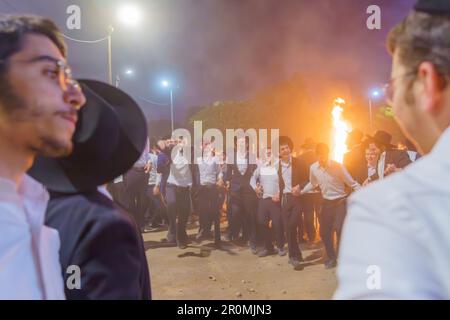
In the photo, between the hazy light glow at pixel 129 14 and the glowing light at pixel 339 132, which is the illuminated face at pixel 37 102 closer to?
the hazy light glow at pixel 129 14

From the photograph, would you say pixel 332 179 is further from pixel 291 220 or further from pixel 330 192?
pixel 291 220

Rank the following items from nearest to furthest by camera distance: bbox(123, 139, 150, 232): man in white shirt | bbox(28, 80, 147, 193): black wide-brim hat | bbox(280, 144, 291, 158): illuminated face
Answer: bbox(28, 80, 147, 193): black wide-brim hat
bbox(280, 144, 291, 158): illuminated face
bbox(123, 139, 150, 232): man in white shirt

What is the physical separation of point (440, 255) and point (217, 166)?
407cm

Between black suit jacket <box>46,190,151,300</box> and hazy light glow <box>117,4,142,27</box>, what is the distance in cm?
131

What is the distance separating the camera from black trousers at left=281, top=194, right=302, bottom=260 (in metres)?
3.74

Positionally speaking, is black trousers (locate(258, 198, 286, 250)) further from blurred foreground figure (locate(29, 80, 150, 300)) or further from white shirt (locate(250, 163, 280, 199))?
blurred foreground figure (locate(29, 80, 150, 300))

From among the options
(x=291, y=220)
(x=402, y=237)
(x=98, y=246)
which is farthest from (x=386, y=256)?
(x=291, y=220)

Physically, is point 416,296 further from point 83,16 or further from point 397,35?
point 83,16

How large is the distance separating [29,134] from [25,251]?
0.86ft

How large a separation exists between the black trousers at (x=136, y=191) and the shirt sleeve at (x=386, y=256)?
3.79 metres

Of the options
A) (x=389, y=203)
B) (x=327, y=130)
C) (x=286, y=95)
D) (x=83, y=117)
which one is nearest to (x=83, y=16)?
(x=83, y=117)

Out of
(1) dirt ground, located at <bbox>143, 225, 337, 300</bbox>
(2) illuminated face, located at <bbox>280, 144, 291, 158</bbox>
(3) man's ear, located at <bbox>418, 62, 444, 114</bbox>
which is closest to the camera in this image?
(3) man's ear, located at <bbox>418, 62, 444, 114</bbox>

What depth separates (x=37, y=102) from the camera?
93 cm

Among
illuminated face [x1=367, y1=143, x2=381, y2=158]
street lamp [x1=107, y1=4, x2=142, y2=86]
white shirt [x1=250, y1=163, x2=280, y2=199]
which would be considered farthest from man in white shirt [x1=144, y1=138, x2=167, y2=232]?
street lamp [x1=107, y1=4, x2=142, y2=86]
